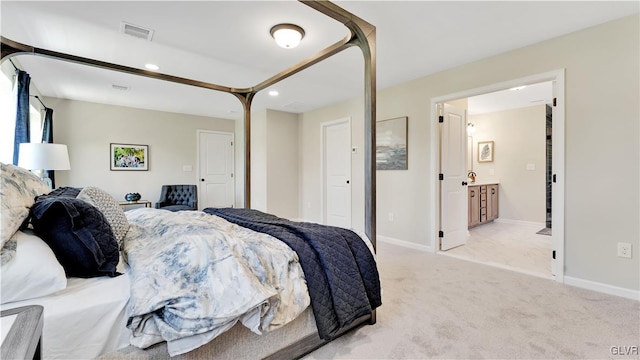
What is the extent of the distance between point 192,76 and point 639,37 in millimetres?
4428

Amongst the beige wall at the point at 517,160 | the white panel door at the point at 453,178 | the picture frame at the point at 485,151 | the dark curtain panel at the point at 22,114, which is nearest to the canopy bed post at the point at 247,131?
the dark curtain panel at the point at 22,114

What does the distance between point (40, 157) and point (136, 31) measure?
1855 mm

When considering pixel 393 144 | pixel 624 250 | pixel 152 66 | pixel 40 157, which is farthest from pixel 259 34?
pixel 624 250

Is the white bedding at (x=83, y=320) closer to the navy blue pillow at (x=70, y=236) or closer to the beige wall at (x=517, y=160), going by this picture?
the navy blue pillow at (x=70, y=236)

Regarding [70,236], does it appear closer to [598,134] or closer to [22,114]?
[22,114]

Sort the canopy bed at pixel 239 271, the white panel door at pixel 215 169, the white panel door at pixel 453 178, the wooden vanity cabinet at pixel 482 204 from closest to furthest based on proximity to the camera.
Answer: the canopy bed at pixel 239 271 < the white panel door at pixel 453 178 < the wooden vanity cabinet at pixel 482 204 < the white panel door at pixel 215 169

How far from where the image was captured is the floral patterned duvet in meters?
1.12

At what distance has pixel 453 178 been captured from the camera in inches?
158

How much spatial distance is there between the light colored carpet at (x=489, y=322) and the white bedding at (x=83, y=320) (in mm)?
998

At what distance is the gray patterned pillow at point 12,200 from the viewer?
1044mm

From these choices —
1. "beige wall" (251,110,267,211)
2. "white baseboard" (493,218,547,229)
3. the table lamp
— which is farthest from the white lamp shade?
"white baseboard" (493,218,547,229)

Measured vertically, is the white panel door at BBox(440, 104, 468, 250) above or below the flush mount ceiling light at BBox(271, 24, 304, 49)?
below

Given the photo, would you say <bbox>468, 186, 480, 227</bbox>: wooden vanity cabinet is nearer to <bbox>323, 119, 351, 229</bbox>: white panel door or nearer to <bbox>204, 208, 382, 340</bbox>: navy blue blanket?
<bbox>323, 119, 351, 229</bbox>: white panel door

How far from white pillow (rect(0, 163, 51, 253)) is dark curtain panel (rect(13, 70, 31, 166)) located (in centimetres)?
254
